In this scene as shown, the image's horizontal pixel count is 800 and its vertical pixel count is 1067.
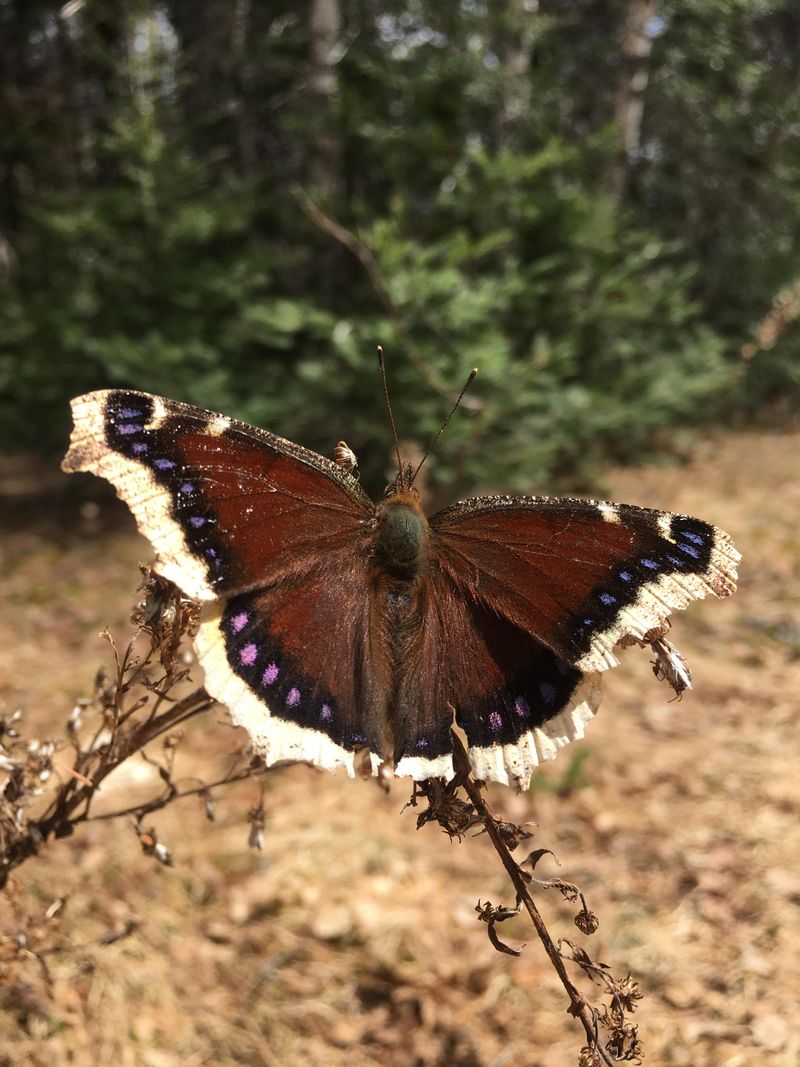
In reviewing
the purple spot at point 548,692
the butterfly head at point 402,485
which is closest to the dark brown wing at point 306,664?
the butterfly head at point 402,485

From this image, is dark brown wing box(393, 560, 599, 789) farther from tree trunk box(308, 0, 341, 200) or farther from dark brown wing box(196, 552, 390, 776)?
tree trunk box(308, 0, 341, 200)

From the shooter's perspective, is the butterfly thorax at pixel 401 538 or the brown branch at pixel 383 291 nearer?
the butterfly thorax at pixel 401 538

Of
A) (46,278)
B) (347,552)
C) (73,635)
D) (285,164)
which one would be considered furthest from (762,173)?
(347,552)

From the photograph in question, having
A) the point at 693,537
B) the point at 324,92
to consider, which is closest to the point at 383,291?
the point at 324,92

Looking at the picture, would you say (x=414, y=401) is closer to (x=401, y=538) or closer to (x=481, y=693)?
(x=401, y=538)

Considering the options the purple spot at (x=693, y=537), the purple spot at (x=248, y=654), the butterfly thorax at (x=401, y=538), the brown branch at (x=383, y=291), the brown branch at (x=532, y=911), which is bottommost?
the brown branch at (x=532, y=911)

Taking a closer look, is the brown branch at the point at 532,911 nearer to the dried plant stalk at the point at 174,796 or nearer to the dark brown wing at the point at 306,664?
the dried plant stalk at the point at 174,796

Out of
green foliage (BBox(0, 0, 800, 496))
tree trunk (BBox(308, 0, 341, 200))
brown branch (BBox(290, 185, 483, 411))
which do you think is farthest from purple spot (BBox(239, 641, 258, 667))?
tree trunk (BBox(308, 0, 341, 200))

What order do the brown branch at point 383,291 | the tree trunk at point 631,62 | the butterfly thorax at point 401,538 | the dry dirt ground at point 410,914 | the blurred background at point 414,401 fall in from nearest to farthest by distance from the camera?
the butterfly thorax at point 401,538 < the dry dirt ground at point 410,914 < the blurred background at point 414,401 < the brown branch at point 383,291 < the tree trunk at point 631,62
